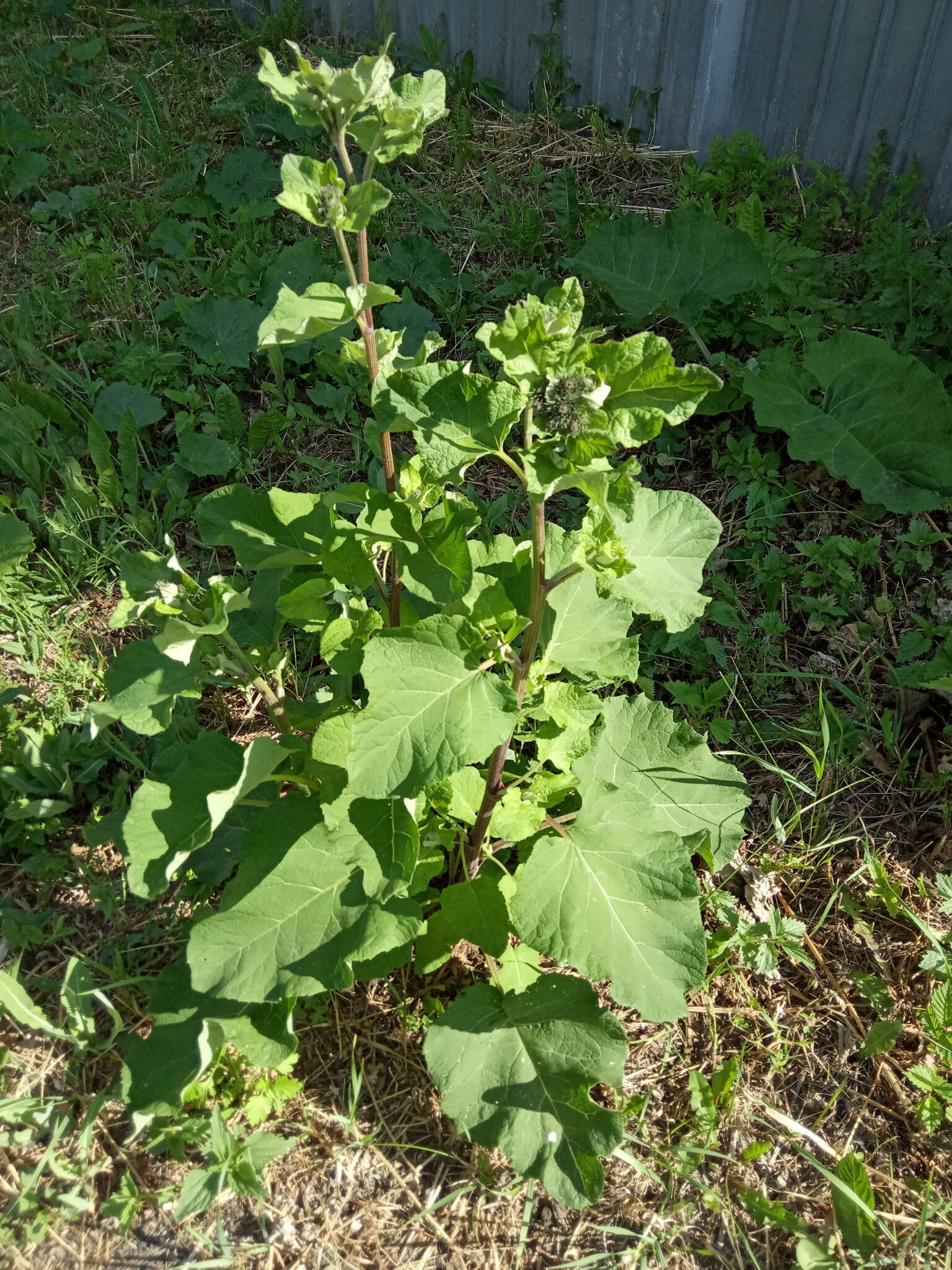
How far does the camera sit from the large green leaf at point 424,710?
1.58 metres

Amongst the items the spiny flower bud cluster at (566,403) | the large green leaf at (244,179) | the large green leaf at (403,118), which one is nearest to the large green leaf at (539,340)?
the spiny flower bud cluster at (566,403)

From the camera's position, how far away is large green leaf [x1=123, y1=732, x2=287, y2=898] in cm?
178

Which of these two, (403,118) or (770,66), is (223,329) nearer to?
(403,118)

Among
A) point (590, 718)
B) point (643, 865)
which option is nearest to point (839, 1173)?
point (643, 865)

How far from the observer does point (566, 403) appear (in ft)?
4.53

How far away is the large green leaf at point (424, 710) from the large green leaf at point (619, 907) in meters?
0.41

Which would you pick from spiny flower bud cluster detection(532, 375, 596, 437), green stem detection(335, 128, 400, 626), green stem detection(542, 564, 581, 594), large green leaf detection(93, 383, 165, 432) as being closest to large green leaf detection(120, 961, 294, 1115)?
green stem detection(335, 128, 400, 626)

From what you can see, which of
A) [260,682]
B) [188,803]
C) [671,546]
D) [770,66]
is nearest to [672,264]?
[770,66]

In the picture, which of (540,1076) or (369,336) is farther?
(540,1076)

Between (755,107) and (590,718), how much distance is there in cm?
344

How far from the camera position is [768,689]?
9.25 feet

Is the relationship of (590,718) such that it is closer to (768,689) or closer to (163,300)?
(768,689)

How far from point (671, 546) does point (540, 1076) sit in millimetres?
1149

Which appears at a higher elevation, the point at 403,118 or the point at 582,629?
the point at 403,118
